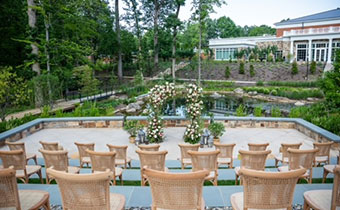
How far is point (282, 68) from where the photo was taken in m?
29.1

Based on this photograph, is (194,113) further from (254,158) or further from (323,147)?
(254,158)

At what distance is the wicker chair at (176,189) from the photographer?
2273 mm

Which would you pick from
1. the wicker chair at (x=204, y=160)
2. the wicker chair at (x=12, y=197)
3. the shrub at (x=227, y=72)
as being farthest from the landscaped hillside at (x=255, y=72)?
the wicker chair at (x=12, y=197)

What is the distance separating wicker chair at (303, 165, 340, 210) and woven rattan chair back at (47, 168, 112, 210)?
2.01m

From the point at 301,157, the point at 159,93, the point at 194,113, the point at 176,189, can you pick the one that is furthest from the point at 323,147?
the point at 159,93

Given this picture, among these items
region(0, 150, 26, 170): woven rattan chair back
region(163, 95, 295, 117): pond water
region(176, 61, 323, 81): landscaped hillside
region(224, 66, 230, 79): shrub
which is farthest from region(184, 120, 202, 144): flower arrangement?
region(224, 66, 230, 79): shrub

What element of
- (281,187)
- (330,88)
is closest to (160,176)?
(281,187)

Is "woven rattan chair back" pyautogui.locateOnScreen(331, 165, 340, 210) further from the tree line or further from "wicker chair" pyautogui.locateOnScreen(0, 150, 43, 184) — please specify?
the tree line

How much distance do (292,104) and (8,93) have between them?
18.1 meters

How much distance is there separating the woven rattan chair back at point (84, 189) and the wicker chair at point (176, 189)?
409 mm

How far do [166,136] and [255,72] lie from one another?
23960 millimetres

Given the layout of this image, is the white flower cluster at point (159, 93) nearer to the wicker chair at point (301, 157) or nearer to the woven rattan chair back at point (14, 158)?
the woven rattan chair back at point (14, 158)

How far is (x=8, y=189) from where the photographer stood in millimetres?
2539

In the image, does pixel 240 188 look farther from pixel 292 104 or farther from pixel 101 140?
pixel 292 104
